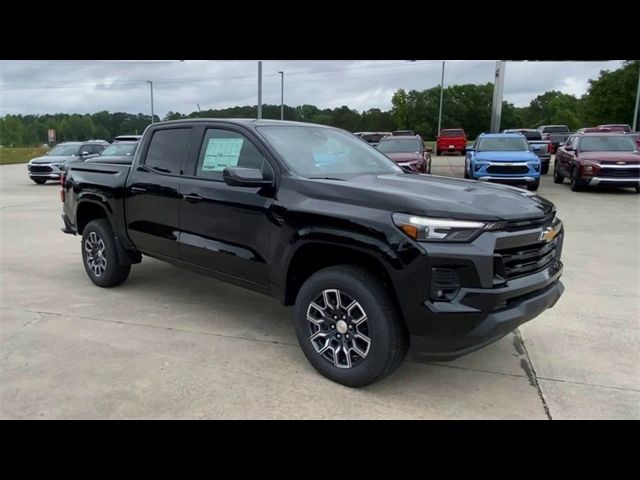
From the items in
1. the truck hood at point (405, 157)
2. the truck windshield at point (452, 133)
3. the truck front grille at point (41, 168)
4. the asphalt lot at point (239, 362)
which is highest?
the truck windshield at point (452, 133)

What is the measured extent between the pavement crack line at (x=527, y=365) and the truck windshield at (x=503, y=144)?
11715mm

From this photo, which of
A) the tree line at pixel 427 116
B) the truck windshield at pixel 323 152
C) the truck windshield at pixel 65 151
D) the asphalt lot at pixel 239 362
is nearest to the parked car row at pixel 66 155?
the truck windshield at pixel 65 151

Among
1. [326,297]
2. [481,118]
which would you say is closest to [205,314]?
[326,297]

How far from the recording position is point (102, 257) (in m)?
5.79

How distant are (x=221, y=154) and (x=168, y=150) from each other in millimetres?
823

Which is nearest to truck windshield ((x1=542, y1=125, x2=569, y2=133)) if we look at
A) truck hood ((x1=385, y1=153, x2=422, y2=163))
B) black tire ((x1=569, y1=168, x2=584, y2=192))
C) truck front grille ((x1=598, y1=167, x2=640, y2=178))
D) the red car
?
the red car

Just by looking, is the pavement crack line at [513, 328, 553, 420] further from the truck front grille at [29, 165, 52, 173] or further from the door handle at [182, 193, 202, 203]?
the truck front grille at [29, 165, 52, 173]

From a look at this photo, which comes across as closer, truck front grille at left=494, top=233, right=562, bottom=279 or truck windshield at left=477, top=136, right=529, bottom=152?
truck front grille at left=494, top=233, right=562, bottom=279

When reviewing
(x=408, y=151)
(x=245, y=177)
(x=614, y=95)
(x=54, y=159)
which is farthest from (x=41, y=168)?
(x=614, y=95)

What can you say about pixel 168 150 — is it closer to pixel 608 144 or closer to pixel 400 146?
pixel 400 146

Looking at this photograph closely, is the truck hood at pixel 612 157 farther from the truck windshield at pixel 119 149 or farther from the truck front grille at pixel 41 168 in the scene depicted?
the truck front grille at pixel 41 168

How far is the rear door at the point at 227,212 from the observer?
395 cm

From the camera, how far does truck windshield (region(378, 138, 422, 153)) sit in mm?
15066

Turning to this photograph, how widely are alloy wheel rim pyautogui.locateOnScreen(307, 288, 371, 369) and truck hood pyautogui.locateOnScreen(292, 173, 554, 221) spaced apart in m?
0.63
